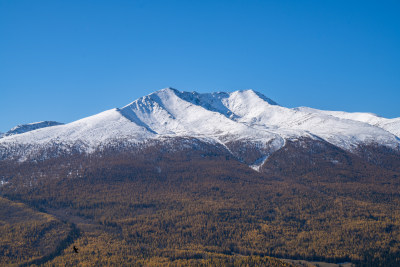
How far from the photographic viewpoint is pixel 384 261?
182m

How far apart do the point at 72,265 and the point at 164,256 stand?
1494 inches

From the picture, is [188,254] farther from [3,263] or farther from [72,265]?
[3,263]

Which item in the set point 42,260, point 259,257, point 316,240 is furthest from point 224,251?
point 42,260

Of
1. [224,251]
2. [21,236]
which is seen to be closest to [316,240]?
[224,251]

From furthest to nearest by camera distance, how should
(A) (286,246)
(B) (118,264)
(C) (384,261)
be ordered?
1. (A) (286,246)
2. (C) (384,261)
3. (B) (118,264)

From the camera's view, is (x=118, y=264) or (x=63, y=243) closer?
(x=118, y=264)

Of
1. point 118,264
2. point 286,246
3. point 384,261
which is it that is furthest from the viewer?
point 286,246

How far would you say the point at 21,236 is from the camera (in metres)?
191

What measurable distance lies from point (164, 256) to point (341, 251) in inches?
3151

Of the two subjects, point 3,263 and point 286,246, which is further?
point 286,246

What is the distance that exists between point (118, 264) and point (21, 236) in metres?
52.9

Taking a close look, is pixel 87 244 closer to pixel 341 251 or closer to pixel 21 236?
pixel 21 236

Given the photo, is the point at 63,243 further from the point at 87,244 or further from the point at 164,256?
the point at 164,256

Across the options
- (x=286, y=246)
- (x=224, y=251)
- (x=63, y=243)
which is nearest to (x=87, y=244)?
(x=63, y=243)
